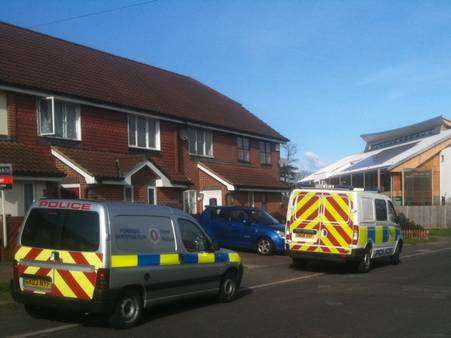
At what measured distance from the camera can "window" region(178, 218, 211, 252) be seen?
386 inches

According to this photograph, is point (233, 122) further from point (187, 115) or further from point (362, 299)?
point (362, 299)

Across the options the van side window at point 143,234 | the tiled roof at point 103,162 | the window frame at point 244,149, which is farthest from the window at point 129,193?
the van side window at point 143,234

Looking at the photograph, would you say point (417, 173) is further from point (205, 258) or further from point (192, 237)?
point (192, 237)

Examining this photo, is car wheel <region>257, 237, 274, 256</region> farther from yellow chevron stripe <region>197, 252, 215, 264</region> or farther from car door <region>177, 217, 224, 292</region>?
yellow chevron stripe <region>197, 252, 215, 264</region>

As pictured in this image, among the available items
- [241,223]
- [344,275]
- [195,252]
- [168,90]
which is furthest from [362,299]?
[168,90]

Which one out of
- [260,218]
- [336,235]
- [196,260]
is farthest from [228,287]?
[260,218]

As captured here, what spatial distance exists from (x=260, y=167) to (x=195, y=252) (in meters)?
22.9

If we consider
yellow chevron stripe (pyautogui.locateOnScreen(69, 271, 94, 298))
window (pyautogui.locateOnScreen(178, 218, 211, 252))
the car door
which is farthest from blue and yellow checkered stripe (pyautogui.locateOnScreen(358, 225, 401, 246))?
yellow chevron stripe (pyautogui.locateOnScreen(69, 271, 94, 298))

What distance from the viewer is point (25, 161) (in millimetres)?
17078

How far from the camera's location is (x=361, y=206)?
615 inches

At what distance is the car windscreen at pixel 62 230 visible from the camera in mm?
8164

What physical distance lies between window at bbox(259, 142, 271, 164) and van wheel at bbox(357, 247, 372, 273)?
17081mm

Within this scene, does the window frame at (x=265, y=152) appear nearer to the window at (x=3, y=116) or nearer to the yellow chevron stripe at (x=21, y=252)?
the window at (x=3, y=116)

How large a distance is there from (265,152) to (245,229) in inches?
537
